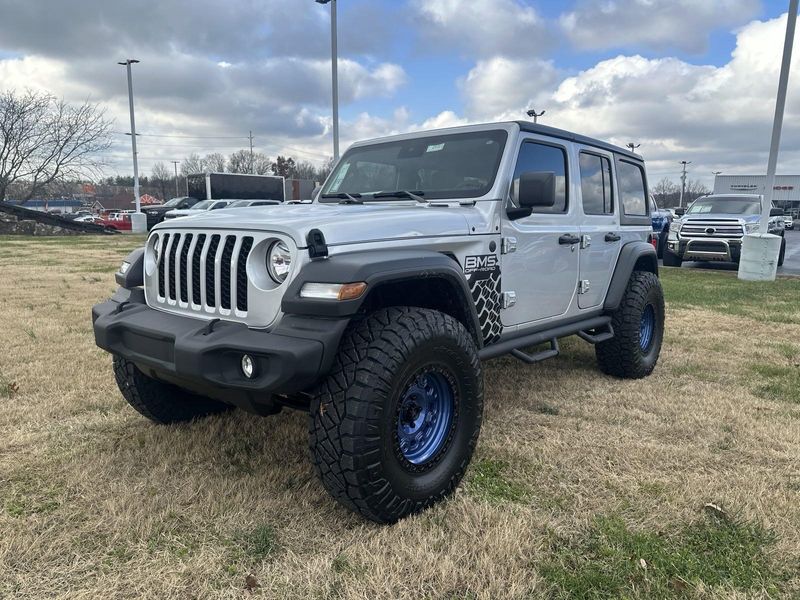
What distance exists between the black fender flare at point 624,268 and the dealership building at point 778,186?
43.1 metres

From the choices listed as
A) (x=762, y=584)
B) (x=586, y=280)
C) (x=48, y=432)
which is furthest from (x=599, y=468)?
(x=48, y=432)

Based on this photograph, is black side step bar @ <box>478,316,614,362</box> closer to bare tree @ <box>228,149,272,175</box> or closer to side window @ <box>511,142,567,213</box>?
side window @ <box>511,142,567,213</box>

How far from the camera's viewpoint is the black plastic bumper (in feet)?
7.50

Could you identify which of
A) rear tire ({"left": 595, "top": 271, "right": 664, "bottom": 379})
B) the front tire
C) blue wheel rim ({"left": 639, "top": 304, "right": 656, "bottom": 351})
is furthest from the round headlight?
blue wheel rim ({"left": 639, "top": 304, "right": 656, "bottom": 351})

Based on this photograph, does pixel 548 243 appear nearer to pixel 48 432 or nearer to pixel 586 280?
pixel 586 280

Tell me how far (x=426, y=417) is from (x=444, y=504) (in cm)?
41

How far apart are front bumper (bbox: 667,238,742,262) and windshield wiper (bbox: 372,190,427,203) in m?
11.4

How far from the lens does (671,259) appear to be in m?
14.4

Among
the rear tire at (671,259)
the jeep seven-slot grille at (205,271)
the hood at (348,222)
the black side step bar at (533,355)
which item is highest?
the hood at (348,222)

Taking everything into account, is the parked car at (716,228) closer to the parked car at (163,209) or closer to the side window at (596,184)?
the side window at (596,184)

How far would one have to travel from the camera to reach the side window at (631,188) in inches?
199

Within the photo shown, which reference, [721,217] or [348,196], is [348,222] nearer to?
[348,196]

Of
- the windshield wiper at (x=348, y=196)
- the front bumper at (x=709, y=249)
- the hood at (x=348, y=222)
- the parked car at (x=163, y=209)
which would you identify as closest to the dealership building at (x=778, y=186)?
the front bumper at (x=709, y=249)

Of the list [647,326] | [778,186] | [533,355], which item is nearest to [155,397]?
[533,355]
